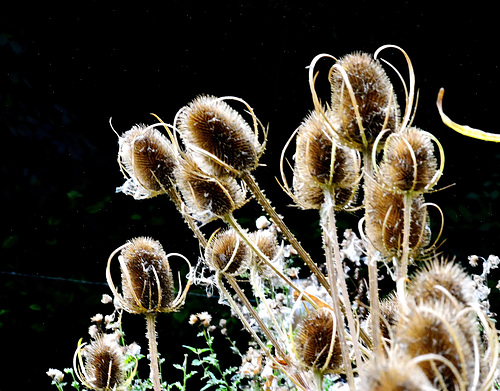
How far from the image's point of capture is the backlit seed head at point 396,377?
38 centimetres

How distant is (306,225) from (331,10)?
0.92 metres

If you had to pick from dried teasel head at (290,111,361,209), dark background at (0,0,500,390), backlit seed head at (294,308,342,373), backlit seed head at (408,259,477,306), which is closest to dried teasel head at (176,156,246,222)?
dried teasel head at (290,111,361,209)

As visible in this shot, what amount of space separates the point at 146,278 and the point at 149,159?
189 millimetres

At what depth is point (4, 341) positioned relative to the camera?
95.3 inches

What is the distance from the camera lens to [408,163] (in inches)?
31.8

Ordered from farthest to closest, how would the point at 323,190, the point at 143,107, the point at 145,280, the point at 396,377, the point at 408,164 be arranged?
1. the point at 143,107
2. the point at 145,280
3. the point at 323,190
4. the point at 408,164
5. the point at 396,377

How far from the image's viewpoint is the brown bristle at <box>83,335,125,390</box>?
3.32 feet

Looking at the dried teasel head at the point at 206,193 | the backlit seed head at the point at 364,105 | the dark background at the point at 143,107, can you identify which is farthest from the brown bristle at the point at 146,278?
the dark background at the point at 143,107

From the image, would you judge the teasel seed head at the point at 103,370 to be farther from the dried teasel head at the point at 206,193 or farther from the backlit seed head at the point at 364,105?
the backlit seed head at the point at 364,105

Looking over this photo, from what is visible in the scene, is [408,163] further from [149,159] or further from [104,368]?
[104,368]

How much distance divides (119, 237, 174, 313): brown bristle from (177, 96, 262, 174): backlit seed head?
23 centimetres

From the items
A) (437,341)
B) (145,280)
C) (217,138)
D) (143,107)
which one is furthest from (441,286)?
(143,107)

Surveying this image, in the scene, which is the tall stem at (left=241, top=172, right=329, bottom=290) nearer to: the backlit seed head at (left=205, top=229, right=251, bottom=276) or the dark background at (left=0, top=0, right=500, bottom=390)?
the backlit seed head at (left=205, top=229, right=251, bottom=276)

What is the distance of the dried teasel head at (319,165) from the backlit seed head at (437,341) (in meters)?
0.42
